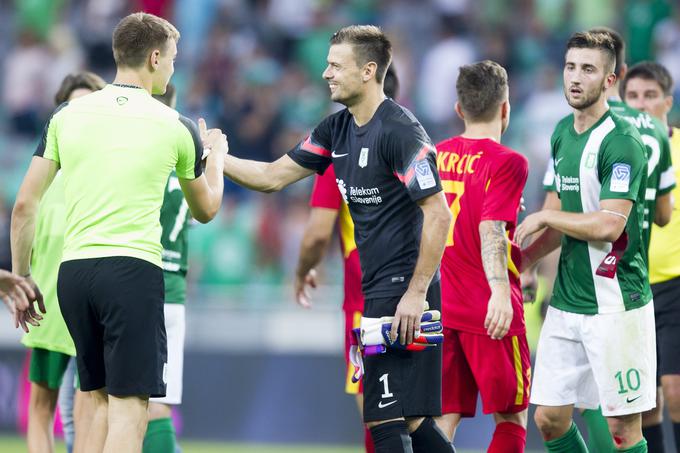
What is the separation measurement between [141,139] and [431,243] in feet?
4.65

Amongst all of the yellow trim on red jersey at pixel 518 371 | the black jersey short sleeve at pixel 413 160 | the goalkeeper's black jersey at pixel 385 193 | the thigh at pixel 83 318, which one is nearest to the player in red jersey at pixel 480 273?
the yellow trim on red jersey at pixel 518 371

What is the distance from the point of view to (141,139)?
5301 millimetres

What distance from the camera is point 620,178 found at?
5.96 metres

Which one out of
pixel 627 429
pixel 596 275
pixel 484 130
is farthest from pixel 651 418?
pixel 484 130

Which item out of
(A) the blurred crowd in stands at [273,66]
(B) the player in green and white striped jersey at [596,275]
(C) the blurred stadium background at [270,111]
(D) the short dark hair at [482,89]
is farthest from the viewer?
(A) the blurred crowd in stands at [273,66]

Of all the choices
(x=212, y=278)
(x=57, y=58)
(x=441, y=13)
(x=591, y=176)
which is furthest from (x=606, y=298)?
(x=57, y=58)

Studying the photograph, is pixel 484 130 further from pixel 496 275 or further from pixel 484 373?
pixel 484 373

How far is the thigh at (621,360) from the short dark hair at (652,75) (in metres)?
1.87

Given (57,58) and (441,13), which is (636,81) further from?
(57,58)

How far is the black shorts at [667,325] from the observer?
7.07m

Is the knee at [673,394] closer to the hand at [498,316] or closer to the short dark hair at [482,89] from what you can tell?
the hand at [498,316]

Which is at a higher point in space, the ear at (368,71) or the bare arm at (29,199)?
the ear at (368,71)

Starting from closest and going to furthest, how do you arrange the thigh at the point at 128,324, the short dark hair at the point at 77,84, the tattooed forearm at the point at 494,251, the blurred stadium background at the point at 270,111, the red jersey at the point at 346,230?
the thigh at the point at 128,324 → the tattooed forearm at the point at 494,251 → the red jersey at the point at 346,230 → the short dark hair at the point at 77,84 → the blurred stadium background at the point at 270,111

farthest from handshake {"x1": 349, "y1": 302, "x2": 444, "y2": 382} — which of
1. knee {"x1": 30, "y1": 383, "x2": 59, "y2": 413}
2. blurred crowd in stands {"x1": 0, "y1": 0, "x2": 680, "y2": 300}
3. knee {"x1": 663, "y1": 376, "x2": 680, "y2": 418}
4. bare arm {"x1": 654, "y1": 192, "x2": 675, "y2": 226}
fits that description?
blurred crowd in stands {"x1": 0, "y1": 0, "x2": 680, "y2": 300}
